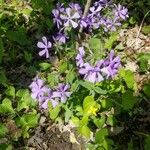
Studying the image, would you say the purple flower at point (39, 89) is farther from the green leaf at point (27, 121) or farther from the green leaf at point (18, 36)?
the green leaf at point (18, 36)

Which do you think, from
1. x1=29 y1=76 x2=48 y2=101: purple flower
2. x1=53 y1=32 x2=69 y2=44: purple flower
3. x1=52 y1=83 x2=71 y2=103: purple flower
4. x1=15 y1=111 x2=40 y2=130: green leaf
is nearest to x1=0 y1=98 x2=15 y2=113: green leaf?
x1=15 y1=111 x2=40 y2=130: green leaf

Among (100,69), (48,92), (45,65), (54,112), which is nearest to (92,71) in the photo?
(100,69)

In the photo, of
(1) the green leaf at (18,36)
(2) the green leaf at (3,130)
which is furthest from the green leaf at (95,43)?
(2) the green leaf at (3,130)

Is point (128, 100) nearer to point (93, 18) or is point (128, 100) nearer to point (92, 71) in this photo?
point (92, 71)

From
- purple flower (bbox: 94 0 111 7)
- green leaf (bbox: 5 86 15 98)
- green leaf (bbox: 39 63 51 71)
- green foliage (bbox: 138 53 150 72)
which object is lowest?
green leaf (bbox: 5 86 15 98)

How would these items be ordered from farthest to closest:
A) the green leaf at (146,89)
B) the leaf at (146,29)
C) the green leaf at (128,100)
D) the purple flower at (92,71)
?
1. the leaf at (146,29)
2. the green leaf at (146,89)
3. the green leaf at (128,100)
4. the purple flower at (92,71)

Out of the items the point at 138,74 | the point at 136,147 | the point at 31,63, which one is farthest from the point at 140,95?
the point at 31,63

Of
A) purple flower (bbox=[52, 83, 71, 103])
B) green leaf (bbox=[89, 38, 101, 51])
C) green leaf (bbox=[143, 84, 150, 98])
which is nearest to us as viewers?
purple flower (bbox=[52, 83, 71, 103])

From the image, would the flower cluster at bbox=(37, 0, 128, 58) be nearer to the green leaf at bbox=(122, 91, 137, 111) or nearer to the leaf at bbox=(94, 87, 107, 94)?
the leaf at bbox=(94, 87, 107, 94)
